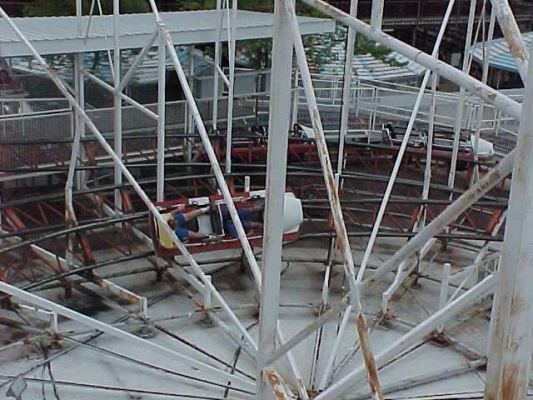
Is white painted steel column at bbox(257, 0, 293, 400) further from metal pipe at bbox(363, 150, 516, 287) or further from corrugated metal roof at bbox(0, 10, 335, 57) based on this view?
corrugated metal roof at bbox(0, 10, 335, 57)

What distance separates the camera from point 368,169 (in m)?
16.1

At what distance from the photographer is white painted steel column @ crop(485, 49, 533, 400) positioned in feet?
11.7

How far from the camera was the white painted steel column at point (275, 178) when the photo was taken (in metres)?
5.54

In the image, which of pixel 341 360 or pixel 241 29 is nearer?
pixel 341 360

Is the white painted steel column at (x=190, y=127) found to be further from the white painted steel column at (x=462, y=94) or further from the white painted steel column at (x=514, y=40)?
the white painted steel column at (x=514, y=40)

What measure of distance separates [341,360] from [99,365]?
2.78 meters

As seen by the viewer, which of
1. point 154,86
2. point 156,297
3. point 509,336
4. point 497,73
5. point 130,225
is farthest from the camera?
point 497,73

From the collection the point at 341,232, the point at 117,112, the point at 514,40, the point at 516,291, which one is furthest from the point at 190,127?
the point at 516,291

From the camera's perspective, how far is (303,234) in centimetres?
1195

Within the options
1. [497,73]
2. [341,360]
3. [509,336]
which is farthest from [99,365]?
[497,73]

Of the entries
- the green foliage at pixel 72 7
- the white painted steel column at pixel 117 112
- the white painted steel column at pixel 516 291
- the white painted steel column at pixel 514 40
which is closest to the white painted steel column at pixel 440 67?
the white painted steel column at pixel 514 40

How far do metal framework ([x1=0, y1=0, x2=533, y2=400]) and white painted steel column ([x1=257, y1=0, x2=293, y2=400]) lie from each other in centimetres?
1

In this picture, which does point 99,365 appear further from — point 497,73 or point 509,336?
point 497,73

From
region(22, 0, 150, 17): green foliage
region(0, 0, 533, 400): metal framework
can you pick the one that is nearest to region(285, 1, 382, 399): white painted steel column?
region(0, 0, 533, 400): metal framework
